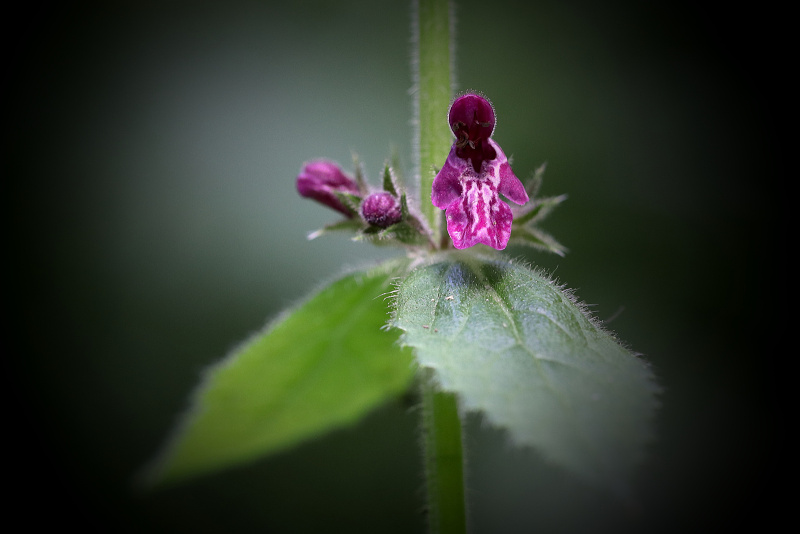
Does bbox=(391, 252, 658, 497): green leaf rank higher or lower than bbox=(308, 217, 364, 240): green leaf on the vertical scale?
lower

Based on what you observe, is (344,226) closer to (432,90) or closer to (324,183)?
(324,183)

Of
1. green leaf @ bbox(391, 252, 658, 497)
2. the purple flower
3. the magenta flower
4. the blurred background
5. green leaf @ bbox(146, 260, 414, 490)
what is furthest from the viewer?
the blurred background

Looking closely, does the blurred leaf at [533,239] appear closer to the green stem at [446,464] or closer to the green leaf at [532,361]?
the green leaf at [532,361]

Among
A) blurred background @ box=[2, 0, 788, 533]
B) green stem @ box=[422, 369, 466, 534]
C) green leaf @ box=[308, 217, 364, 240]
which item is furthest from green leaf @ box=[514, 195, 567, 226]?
blurred background @ box=[2, 0, 788, 533]

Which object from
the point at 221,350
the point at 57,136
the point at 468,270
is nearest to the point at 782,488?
the point at 468,270

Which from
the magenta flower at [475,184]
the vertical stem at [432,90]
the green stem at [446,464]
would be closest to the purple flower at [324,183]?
the vertical stem at [432,90]

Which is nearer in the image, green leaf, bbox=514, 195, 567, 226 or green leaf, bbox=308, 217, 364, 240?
green leaf, bbox=514, 195, 567, 226

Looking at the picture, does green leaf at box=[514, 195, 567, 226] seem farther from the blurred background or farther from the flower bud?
the blurred background

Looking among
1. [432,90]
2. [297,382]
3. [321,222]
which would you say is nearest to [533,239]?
[432,90]
